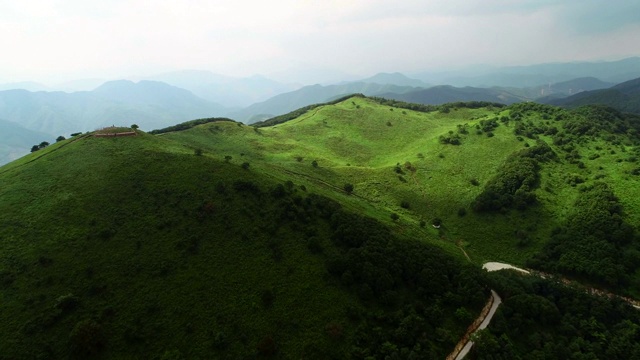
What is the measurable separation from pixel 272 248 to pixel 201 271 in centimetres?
1383

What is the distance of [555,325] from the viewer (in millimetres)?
68938

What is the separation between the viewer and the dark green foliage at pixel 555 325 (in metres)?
61.3

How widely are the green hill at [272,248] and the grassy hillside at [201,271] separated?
0.96ft

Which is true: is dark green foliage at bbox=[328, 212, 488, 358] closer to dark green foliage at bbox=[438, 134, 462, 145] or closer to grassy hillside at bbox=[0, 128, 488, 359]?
grassy hillside at bbox=[0, 128, 488, 359]

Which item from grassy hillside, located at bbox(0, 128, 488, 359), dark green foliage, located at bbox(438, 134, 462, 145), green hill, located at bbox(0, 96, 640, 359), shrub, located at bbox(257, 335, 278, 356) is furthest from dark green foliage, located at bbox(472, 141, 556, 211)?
shrub, located at bbox(257, 335, 278, 356)

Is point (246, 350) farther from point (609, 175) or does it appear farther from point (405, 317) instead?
point (609, 175)

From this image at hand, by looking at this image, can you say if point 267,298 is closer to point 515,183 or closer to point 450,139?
point 515,183

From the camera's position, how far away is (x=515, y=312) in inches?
2672

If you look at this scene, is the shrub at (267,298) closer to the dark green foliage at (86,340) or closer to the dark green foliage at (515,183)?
the dark green foliage at (86,340)

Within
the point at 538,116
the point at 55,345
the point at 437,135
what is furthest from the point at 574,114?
the point at 55,345

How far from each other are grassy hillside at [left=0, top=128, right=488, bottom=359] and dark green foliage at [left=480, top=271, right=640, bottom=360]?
→ 219 inches

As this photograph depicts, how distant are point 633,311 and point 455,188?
58392 millimetres

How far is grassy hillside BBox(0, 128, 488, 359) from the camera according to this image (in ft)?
174

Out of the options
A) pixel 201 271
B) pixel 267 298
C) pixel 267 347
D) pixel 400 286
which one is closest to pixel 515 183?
pixel 400 286
